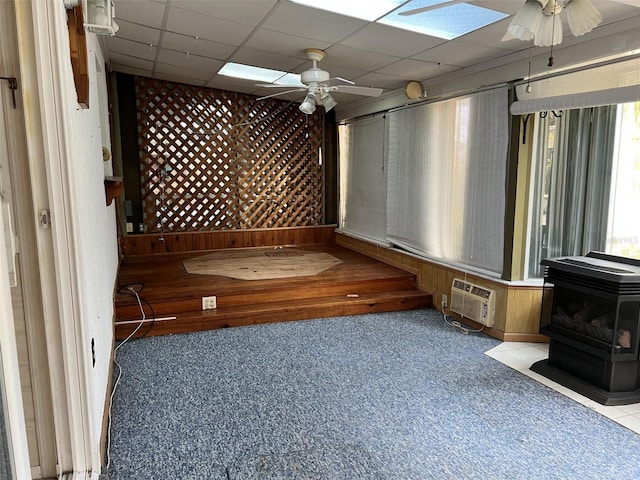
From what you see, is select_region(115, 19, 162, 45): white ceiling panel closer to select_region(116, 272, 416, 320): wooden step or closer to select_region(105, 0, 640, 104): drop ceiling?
select_region(105, 0, 640, 104): drop ceiling

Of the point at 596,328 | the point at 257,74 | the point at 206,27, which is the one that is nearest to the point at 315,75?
the point at 206,27

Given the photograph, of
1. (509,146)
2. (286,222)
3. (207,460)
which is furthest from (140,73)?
(207,460)

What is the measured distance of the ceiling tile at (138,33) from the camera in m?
2.83

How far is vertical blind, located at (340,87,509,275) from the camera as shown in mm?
3041

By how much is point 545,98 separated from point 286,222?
3.43 metres

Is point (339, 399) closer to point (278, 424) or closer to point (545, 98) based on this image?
point (278, 424)

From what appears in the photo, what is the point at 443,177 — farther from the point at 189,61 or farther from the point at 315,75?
the point at 189,61

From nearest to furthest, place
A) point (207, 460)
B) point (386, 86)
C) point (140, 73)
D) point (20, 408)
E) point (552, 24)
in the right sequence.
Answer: point (20, 408) → point (552, 24) → point (207, 460) → point (386, 86) → point (140, 73)

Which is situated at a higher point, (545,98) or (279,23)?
(279,23)

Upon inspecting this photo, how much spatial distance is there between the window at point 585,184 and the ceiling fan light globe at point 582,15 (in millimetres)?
1369

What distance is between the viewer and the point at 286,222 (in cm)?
540

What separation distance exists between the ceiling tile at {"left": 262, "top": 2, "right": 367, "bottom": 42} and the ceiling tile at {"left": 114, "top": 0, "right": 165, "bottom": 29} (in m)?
0.64

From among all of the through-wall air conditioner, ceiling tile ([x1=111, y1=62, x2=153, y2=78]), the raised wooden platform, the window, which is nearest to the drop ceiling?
ceiling tile ([x1=111, y1=62, x2=153, y2=78])

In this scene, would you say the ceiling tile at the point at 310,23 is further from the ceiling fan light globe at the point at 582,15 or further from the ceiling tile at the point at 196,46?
the ceiling fan light globe at the point at 582,15
